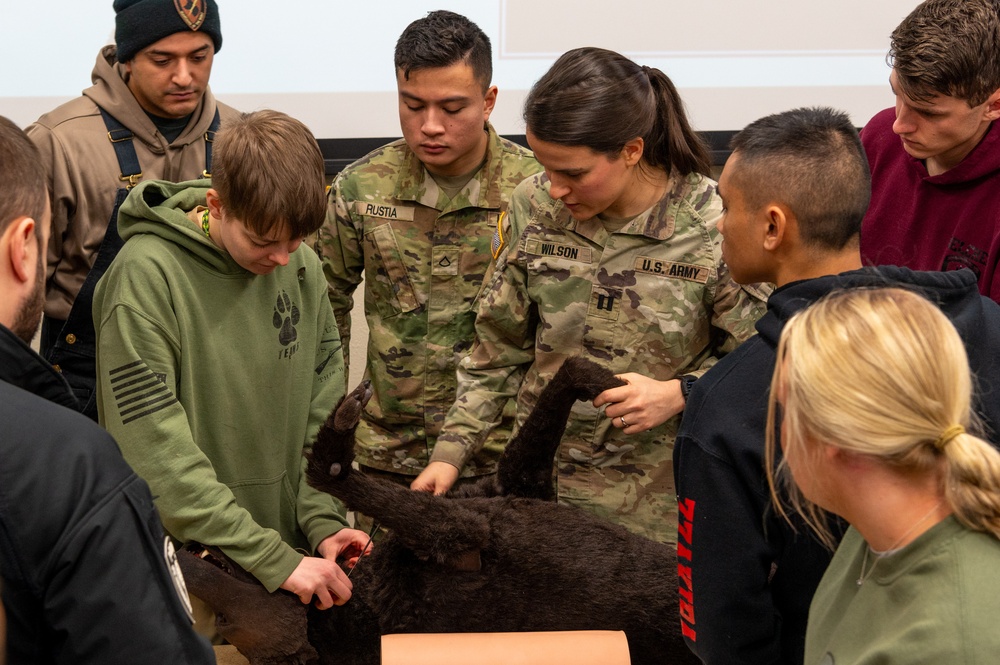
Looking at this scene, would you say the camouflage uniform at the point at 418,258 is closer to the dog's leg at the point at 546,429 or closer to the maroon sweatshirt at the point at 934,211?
the dog's leg at the point at 546,429

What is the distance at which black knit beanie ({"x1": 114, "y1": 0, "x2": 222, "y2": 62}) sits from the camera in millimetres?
2137

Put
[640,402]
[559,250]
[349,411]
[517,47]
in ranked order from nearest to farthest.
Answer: [349,411]
[640,402]
[559,250]
[517,47]

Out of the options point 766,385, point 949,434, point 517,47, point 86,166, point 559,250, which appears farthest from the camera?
point 517,47

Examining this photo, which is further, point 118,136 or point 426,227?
point 426,227

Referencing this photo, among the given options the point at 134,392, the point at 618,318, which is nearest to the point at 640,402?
the point at 618,318

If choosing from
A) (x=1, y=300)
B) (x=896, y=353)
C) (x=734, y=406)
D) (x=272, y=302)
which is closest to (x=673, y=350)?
(x=734, y=406)

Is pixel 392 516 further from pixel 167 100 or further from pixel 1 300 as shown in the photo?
pixel 167 100

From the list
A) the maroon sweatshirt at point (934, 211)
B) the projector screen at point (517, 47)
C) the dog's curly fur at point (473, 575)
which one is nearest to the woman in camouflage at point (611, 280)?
the dog's curly fur at point (473, 575)

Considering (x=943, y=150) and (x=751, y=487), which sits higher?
(x=943, y=150)

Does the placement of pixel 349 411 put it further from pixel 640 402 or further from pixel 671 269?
pixel 671 269

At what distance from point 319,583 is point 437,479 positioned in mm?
332

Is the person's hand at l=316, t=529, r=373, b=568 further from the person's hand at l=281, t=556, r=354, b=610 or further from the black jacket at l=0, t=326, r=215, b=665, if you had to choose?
the black jacket at l=0, t=326, r=215, b=665

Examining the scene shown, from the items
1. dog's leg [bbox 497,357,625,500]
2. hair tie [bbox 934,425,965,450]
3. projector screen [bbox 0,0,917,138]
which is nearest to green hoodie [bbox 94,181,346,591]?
dog's leg [bbox 497,357,625,500]

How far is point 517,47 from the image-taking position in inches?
125
